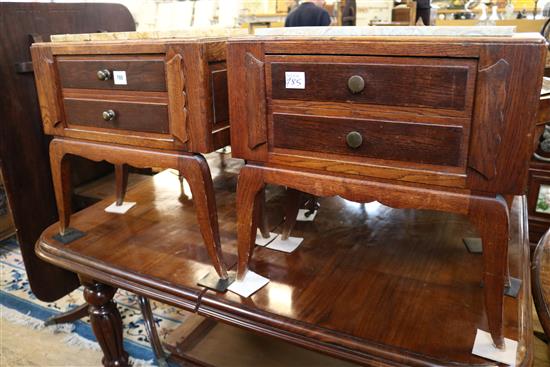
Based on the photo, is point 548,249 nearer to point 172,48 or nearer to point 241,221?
point 241,221

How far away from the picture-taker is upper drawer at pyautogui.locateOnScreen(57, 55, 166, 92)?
924mm

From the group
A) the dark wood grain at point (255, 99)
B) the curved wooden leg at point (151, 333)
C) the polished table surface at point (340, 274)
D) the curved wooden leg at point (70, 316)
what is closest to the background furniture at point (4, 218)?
the curved wooden leg at point (70, 316)

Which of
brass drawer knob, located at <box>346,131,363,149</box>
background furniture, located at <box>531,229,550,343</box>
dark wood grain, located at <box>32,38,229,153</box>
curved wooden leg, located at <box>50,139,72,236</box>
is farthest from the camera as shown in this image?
curved wooden leg, located at <box>50,139,72,236</box>

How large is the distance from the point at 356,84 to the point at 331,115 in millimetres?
71

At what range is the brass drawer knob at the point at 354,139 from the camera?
0.77 m

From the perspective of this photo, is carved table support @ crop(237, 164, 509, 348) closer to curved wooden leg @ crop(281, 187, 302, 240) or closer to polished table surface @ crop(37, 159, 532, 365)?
polished table surface @ crop(37, 159, 532, 365)

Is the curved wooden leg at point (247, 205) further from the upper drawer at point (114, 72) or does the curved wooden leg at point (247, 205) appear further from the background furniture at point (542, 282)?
the background furniture at point (542, 282)

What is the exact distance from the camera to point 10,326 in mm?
1693

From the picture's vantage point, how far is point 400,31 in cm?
70

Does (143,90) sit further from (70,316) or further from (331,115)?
(70,316)

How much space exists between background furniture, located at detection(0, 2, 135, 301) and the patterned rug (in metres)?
0.16

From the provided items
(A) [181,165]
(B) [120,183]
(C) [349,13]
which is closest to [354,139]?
(A) [181,165]

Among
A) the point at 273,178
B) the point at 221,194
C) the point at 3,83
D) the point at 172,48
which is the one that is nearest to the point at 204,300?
the point at 273,178

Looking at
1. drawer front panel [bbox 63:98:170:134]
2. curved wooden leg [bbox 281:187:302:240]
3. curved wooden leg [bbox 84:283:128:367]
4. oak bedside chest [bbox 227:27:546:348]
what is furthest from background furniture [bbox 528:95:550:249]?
curved wooden leg [bbox 84:283:128:367]
